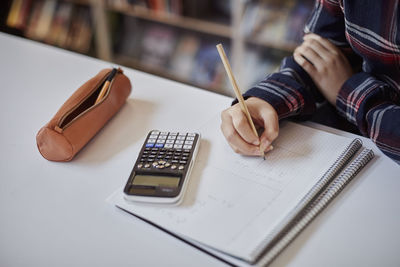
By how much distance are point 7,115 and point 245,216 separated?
1.74ft

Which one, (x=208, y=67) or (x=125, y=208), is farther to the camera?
(x=208, y=67)

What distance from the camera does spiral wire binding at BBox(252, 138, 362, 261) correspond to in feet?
1.64

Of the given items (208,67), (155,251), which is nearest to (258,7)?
(208,67)

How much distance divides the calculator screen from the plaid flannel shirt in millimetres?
229

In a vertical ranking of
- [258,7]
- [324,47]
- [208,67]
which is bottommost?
[208,67]

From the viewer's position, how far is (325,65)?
812mm

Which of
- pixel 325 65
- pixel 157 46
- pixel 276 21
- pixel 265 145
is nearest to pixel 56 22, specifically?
pixel 157 46

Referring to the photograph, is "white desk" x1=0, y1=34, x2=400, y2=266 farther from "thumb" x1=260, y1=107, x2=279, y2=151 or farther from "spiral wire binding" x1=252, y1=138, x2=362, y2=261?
"thumb" x1=260, y1=107, x2=279, y2=151

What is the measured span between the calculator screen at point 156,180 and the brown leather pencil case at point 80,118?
14 cm

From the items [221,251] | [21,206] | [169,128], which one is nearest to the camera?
[221,251]

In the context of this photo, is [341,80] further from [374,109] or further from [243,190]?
[243,190]

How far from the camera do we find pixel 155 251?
53 centimetres

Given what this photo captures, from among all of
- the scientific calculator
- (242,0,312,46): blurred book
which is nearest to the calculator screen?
the scientific calculator

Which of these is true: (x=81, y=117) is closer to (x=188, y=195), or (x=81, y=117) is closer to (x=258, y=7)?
(x=188, y=195)
